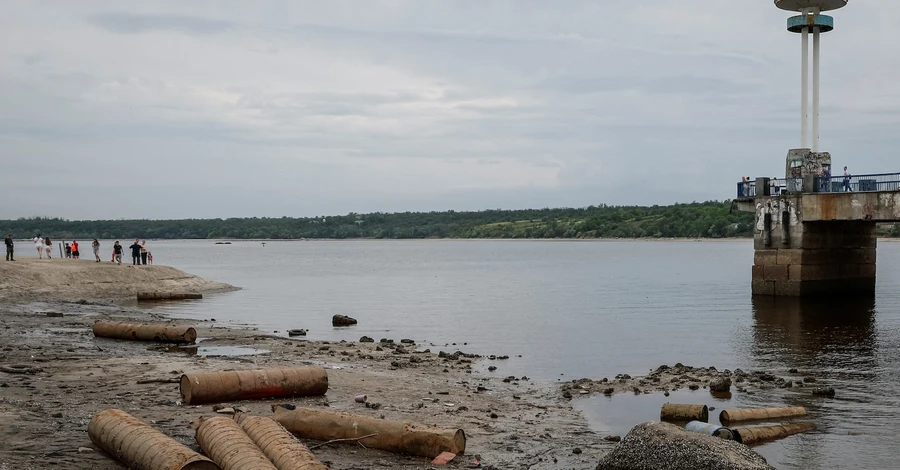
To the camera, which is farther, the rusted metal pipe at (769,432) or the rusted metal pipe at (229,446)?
the rusted metal pipe at (769,432)

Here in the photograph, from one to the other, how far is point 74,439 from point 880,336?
26118 mm

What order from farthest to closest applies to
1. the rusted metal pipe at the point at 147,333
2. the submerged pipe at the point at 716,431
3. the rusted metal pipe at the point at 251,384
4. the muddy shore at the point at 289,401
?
the rusted metal pipe at the point at 147,333
the rusted metal pipe at the point at 251,384
the submerged pipe at the point at 716,431
the muddy shore at the point at 289,401

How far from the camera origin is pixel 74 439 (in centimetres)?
1096

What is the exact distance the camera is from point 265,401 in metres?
14.2

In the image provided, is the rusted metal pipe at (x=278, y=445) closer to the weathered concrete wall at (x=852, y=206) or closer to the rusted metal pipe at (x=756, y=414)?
the rusted metal pipe at (x=756, y=414)

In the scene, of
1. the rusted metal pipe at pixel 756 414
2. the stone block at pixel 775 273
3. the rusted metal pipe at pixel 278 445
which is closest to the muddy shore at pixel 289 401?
the rusted metal pipe at pixel 278 445

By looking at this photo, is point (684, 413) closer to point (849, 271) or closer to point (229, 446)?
point (229, 446)

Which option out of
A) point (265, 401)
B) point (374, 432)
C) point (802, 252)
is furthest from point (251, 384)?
point (802, 252)

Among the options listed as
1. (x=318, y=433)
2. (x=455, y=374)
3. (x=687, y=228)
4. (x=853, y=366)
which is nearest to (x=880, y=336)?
(x=853, y=366)

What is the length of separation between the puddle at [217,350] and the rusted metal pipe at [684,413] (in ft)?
36.1

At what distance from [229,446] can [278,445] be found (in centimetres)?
56

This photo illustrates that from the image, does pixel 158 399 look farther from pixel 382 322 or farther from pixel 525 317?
pixel 525 317

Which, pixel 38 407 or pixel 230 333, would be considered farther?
pixel 230 333

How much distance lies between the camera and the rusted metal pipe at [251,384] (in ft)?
44.3
